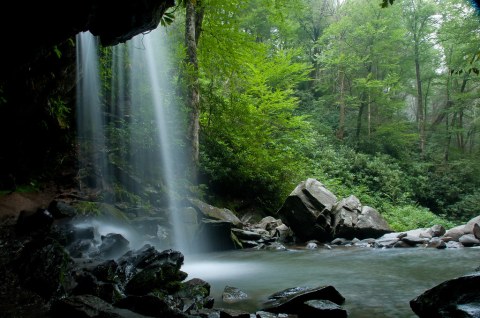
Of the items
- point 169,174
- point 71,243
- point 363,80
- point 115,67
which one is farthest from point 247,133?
point 363,80

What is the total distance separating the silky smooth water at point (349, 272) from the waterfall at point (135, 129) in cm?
218

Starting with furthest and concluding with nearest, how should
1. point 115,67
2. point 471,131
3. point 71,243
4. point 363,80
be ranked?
1. point 471,131
2. point 363,80
3. point 115,67
4. point 71,243

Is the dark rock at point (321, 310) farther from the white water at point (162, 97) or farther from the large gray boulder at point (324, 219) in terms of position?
the large gray boulder at point (324, 219)

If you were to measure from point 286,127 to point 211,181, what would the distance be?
4715 millimetres

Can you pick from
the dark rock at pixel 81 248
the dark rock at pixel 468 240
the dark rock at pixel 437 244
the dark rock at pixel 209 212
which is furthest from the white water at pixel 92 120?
the dark rock at pixel 468 240

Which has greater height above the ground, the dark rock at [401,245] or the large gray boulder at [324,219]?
the large gray boulder at [324,219]

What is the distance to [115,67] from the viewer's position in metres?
12.0

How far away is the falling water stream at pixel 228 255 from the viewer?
17.4 ft

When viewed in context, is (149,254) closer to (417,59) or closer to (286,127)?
(286,127)

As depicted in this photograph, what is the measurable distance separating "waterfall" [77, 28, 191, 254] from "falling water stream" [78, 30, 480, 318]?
Answer: 0.04 meters

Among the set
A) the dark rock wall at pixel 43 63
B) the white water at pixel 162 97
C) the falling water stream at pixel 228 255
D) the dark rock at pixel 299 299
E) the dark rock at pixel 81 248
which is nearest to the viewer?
the dark rock wall at pixel 43 63

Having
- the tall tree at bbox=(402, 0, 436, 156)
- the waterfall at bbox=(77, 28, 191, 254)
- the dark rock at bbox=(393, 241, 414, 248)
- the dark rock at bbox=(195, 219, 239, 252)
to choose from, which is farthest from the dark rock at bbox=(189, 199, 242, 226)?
the tall tree at bbox=(402, 0, 436, 156)

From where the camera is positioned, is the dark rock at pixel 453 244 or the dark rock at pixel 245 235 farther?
the dark rock at pixel 245 235

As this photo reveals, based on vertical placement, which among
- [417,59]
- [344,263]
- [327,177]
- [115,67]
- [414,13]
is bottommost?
[344,263]
